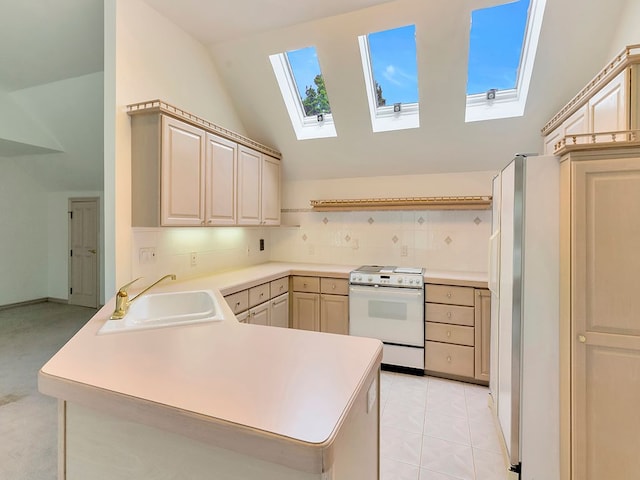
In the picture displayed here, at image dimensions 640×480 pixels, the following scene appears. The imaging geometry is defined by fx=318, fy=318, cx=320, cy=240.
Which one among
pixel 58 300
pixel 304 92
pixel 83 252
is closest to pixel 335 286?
pixel 304 92

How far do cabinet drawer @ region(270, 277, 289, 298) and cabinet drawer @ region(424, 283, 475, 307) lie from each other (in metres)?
1.39

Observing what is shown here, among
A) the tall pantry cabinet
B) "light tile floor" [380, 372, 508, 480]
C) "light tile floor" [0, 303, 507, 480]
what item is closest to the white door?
"light tile floor" [0, 303, 507, 480]

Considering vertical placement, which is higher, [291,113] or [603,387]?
[291,113]

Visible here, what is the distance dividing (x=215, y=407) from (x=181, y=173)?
198 cm

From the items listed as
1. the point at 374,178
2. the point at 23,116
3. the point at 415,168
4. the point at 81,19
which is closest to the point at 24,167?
the point at 23,116

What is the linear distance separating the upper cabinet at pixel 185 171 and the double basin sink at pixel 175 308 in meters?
0.54

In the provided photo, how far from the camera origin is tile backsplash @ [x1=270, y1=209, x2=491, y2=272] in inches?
132

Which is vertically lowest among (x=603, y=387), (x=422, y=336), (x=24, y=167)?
(x=422, y=336)

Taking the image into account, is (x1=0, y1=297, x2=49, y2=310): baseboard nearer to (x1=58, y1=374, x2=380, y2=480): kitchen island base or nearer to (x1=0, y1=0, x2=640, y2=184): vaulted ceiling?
(x1=0, y1=0, x2=640, y2=184): vaulted ceiling

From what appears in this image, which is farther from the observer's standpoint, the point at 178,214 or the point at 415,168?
the point at 415,168

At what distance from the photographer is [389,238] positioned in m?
3.64

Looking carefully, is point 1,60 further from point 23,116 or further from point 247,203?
point 247,203

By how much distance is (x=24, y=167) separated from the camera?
17.1 feet

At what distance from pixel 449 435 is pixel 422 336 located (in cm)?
90
